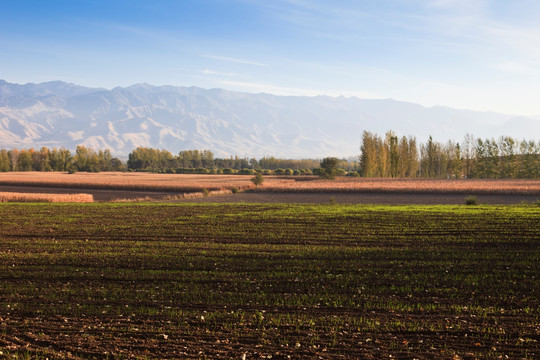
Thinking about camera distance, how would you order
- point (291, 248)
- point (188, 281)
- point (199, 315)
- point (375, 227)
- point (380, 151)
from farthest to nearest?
1. point (380, 151)
2. point (375, 227)
3. point (291, 248)
4. point (188, 281)
5. point (199, 315)

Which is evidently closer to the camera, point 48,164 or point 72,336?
point 72,336

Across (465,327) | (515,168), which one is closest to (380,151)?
(515,168)

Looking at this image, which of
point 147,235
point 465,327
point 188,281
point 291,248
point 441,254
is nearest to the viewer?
point 465,327

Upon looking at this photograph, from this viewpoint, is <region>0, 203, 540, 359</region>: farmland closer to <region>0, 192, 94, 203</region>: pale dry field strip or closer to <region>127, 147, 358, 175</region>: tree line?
<region>0, 192, 94, 203</region>: pale dry field strip

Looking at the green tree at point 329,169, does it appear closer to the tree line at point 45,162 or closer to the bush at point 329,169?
the bush at point 329,169

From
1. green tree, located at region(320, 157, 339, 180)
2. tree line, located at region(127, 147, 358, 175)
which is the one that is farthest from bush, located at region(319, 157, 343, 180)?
tree line, located at region(127, 147, 358, 175)

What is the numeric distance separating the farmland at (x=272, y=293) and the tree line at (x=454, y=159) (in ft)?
261

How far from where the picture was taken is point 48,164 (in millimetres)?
148375

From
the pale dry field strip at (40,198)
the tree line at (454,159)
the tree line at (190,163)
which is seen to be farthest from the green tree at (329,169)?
the tree line at (190,163)

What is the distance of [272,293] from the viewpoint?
13086 mm

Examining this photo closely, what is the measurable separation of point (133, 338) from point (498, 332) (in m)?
7.35

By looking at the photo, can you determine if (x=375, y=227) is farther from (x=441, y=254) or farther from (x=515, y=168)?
(x=515, y=168)

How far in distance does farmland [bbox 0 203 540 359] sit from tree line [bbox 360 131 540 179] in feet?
261

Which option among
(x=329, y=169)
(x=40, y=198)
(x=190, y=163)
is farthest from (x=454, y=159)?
(x=190, y=163)
